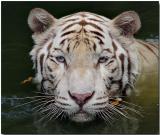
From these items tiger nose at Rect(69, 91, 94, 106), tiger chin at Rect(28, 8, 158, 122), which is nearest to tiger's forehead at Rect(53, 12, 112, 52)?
tiger chin at Rect(28, 8, 158, 122)

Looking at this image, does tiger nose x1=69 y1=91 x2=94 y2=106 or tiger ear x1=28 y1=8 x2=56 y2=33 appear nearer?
tiger nose x1=69 y1=91 x2=94 y2=106

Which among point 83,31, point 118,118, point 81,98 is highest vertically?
point 83,31

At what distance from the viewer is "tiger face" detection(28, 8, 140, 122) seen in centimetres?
577

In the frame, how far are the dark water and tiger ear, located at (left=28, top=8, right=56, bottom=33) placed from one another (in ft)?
0.12

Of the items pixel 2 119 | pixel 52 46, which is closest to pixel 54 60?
pixel 52 46

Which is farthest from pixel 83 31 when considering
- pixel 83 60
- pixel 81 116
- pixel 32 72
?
pixel 81 116

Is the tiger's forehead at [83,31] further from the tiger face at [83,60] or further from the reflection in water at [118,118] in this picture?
the reflection in water at [118,118]

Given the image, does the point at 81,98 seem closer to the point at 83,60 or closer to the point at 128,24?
the point at 83,60

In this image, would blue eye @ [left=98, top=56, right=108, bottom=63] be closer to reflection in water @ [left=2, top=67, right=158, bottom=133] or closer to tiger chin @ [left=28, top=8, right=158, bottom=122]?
tiger chin @ [left=28, top=8, right=158, bottom=122]

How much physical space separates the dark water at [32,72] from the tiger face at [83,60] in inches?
2.0

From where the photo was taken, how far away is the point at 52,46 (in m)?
5.90

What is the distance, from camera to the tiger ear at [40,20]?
5914 millimetres

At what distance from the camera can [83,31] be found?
5.89m

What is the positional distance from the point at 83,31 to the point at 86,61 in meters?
0.21
